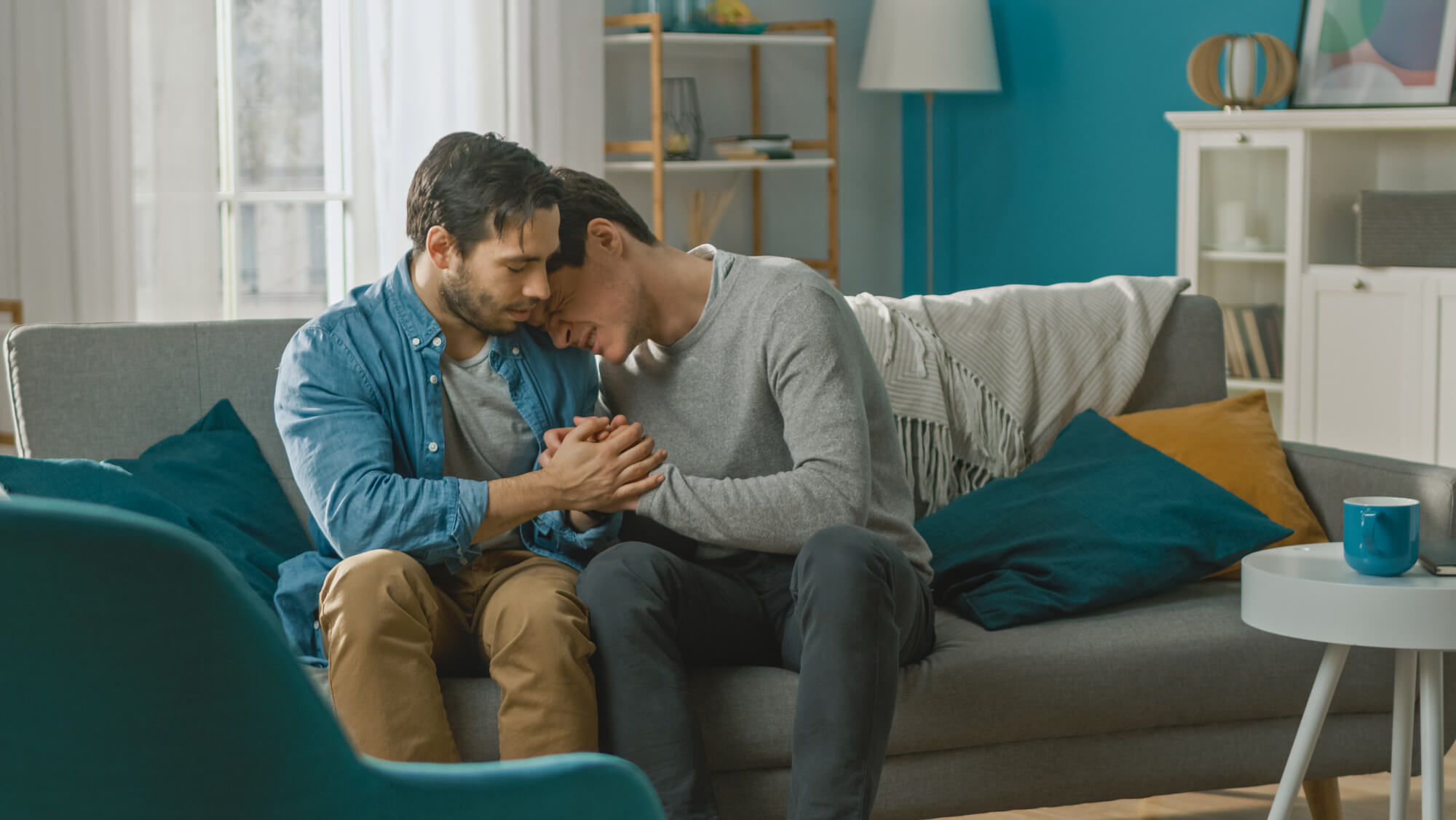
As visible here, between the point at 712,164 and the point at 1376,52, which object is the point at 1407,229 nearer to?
the point at 1376,52

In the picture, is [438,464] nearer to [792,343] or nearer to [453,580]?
[453,580]

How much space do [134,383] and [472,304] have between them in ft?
1.83

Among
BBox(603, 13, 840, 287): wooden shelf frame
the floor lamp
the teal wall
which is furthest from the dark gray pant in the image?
the floor lamp

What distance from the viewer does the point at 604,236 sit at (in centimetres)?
179

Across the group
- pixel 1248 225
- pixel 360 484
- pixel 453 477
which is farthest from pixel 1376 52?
pixel 360 484

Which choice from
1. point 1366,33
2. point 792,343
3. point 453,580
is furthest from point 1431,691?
point 1366,33

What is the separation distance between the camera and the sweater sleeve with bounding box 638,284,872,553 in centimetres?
169

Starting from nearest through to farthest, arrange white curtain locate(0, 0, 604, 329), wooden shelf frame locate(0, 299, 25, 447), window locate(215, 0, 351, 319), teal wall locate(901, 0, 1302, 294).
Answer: wooden shelf frame locate(0, 299, 25, 447)
white curtain locate(0, 0, 604, 329)
window locate(215, 0, 351, 319)
teal wall locate(901, 0, 1302, 294)

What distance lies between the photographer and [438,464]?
1.75 meters

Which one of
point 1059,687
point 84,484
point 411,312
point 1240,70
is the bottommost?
point 1059,687

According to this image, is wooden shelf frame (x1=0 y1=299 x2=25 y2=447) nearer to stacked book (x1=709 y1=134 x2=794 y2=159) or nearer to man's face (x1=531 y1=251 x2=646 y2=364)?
man's face (x1=531 y1=251 x2=646 y2=364)

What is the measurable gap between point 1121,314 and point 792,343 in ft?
2.92

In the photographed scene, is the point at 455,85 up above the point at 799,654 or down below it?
above

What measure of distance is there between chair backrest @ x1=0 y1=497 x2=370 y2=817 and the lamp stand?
14.2ft
